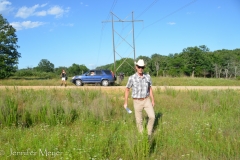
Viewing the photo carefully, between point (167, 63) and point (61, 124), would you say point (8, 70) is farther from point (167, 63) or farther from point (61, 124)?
point (167, 63)

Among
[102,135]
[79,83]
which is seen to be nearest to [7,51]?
[79,83]

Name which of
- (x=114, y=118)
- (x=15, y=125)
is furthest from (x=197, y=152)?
(x=15, y=125)

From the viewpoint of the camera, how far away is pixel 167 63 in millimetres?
100688

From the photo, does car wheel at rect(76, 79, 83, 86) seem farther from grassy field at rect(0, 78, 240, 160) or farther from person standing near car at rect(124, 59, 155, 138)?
person standing near car at rect(124, 59, 155, 138)

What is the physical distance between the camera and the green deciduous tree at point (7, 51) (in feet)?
131

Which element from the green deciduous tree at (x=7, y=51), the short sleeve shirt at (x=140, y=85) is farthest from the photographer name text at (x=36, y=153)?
the green deciduous tree at (x=7, y=51)

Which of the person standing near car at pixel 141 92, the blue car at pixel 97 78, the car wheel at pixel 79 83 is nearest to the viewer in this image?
the person standing near car at pixel 141 92

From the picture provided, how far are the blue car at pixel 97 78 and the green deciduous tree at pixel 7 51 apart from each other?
81.3ft

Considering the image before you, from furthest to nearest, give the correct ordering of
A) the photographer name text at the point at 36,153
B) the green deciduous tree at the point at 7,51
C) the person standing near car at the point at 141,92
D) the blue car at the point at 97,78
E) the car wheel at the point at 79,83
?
the green deciduous tree at the point at 7,51 < the car wheel at the point at 79,83 < the blue car at the point at 97,78 < the person standing near car at the point at 141,92 < the photographer name text at the point at 36,153

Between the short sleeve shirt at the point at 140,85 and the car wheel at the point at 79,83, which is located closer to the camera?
the short sleeve shirt at the point at 140,85

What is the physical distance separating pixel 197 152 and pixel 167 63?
3910 inches

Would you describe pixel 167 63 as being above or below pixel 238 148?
above

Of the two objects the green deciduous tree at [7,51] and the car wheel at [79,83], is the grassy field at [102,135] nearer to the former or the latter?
the car wheel at [79,83]

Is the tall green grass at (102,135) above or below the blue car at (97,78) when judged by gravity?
below
